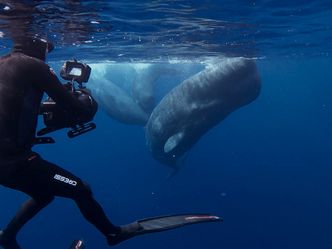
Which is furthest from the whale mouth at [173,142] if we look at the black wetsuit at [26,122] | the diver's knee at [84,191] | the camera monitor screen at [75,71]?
the camera monitor screen at [75,71]

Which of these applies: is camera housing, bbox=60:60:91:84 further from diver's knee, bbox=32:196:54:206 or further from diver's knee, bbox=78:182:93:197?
diver's knee, bbox=32:196:54:206

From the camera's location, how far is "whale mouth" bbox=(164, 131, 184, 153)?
16406mm

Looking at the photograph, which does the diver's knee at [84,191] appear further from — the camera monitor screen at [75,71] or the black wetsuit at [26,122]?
the camera monitor screen at [75,71]

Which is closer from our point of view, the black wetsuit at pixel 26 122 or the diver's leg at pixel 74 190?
the black wetsuit at pixel 26 122

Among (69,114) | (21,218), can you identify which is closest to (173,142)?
(21,218)

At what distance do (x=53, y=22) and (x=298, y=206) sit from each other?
23571 millimetres

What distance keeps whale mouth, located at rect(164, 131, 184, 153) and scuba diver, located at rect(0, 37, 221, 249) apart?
30.7 ft

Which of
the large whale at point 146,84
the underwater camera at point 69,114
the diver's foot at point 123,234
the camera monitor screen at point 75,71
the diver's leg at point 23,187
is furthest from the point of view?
the large whale at point 146,84

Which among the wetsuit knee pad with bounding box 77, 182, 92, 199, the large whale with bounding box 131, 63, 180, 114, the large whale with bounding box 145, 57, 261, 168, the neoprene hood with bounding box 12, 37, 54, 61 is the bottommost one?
the large whale with bounding box 131, 63, 180, 114

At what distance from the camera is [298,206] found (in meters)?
29.4

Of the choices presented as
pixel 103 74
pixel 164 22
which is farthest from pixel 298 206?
pixel 164 22

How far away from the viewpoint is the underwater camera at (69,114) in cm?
635

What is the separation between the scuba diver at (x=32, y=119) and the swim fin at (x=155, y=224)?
45 cm

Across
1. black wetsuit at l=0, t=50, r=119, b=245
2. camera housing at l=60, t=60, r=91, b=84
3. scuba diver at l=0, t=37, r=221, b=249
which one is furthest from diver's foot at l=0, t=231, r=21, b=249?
camera housing at l=60, t=60, r=91, b=84
